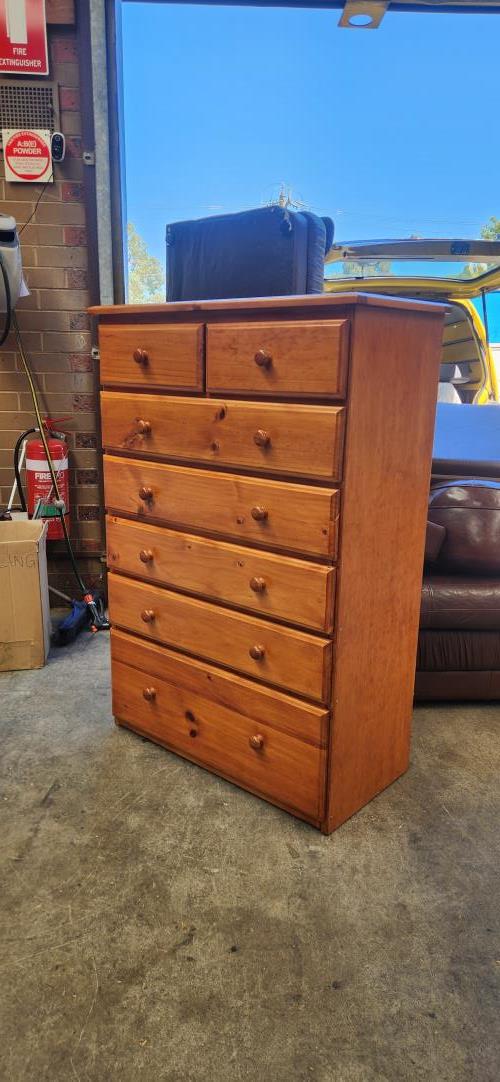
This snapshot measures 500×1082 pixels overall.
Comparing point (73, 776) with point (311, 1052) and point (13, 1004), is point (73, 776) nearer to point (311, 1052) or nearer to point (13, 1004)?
point (13, 1004)

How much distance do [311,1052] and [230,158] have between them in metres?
3.46

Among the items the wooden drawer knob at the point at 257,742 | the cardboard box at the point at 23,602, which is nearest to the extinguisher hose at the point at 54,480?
the cardboard box at the point at 23,602

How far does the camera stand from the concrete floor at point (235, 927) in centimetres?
115

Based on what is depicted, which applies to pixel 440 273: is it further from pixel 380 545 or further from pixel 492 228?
pixel 380 545

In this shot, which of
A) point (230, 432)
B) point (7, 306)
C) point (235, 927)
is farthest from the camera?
point (7, 306)

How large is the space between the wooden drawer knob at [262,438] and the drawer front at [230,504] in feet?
0.30

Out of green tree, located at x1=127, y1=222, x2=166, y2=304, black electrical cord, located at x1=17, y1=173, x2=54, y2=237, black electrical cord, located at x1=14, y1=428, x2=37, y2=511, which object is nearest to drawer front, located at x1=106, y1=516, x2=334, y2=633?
black electrical cord, located at x1=14, y1=428, x2=37, y2=511

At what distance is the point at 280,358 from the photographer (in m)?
1.50

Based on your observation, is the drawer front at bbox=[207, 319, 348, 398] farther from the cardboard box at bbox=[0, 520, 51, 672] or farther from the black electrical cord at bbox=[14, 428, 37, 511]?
the black electrical cord at bbox=[14, 428, 37, 511]

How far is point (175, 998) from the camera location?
1.25 meters

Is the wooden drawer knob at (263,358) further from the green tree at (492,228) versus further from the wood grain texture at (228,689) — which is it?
the green tree at (492,228)

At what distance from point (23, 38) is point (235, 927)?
3.35 metres

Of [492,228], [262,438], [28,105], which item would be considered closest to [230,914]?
[262,438]

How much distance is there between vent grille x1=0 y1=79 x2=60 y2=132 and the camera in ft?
9.22
